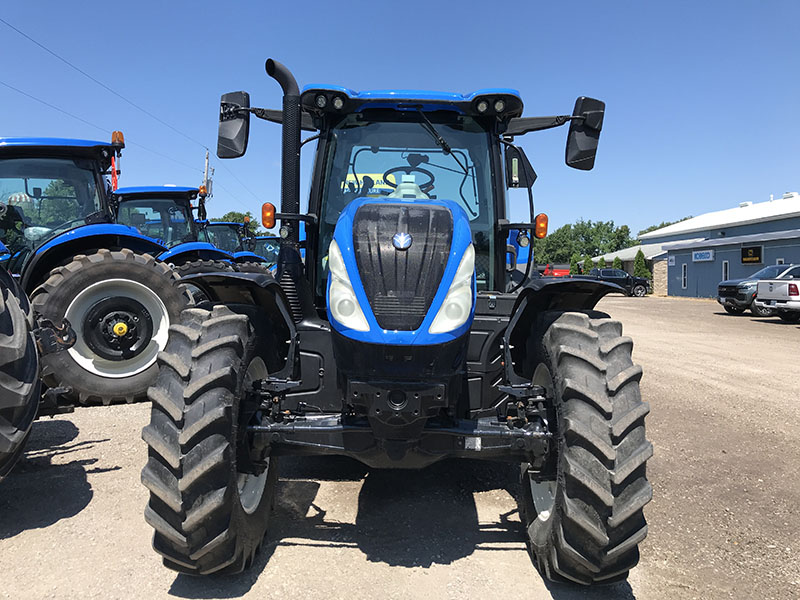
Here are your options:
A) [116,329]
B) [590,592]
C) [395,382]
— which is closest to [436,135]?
[395,382]

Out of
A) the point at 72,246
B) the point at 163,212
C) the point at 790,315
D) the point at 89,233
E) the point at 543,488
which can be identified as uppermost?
Answer: the point at 163,212

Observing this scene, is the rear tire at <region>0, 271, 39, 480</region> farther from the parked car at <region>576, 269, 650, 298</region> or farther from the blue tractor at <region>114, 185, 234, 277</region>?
the parked car at <region>576, 269, 650, 298</region>

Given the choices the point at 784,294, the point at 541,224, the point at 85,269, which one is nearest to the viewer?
the point at 541,224

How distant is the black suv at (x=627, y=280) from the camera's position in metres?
32.7

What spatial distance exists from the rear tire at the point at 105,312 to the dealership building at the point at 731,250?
91.6 feet

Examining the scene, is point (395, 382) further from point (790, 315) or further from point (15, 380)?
point (790, 315)

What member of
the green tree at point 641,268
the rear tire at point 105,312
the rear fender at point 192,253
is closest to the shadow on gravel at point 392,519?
the rear tire at point 105,312

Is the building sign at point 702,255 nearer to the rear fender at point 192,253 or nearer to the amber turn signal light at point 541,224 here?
the rear fender at point 192,253

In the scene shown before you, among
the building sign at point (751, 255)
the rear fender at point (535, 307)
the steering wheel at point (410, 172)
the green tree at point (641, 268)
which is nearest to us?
→ the rear fender at point (535, 307)

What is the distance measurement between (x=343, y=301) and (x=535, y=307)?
4.02 feet

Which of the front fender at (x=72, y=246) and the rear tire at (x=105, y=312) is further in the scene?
the front fender at (x=72, y=246)

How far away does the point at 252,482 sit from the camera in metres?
3.10

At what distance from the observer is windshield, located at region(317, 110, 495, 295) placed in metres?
3.84

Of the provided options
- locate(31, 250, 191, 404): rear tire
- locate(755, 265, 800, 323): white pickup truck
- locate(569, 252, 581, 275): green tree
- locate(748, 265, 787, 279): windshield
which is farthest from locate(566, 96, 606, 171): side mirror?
→ locate(569, 252, 581, 275): green tree
